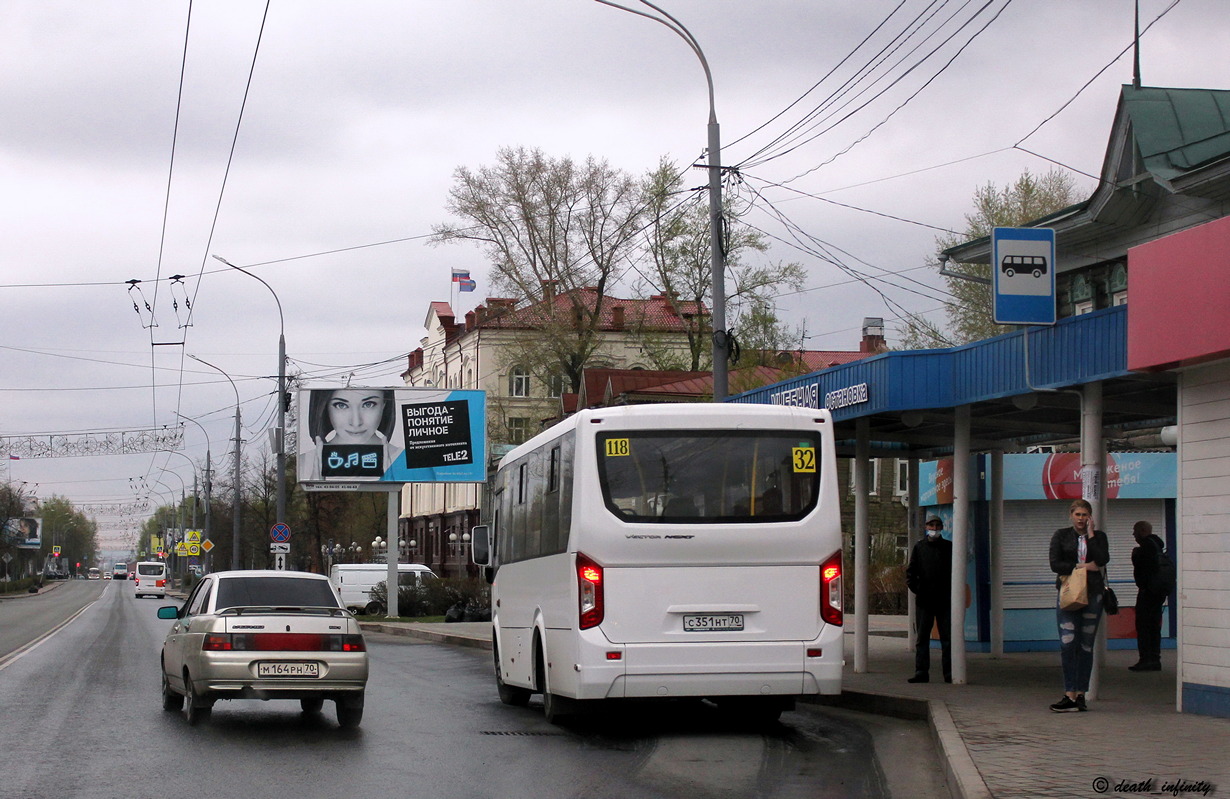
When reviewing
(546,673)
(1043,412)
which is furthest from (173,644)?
(1043,412)

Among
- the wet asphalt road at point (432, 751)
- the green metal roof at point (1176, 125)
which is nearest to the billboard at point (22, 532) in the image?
Result: the wet asphalt road at point (432, 751)

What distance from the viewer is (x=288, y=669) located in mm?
12594

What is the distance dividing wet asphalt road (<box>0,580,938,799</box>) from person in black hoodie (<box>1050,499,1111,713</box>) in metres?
1.44

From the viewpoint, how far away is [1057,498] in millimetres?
20594

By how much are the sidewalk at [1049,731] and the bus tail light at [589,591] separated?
113 inches

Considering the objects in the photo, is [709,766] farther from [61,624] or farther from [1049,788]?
[61,624]

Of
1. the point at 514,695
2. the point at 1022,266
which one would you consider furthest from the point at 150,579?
the point at 1022,266

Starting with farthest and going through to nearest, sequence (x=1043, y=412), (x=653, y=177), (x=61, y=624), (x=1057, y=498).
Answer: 1. (x=653, y=177)
2. (x=61, y=624)
3. (x=1057, y=498)
4. (x=1043, y=412)

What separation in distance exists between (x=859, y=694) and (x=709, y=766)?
4452mm

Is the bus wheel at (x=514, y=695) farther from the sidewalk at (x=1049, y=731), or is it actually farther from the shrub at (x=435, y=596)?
the shrub at (x=435, y=596)

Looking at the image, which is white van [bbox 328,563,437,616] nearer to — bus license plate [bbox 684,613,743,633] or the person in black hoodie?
bus license plate [bbox 684,613,743,633]

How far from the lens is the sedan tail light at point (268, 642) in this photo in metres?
12.6

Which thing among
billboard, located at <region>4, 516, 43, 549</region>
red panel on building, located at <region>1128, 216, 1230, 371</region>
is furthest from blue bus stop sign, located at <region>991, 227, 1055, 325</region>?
billboard, located at <region>4, 516, 43, 549</region>

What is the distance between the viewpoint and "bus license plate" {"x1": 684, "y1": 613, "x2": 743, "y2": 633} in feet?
38.6
